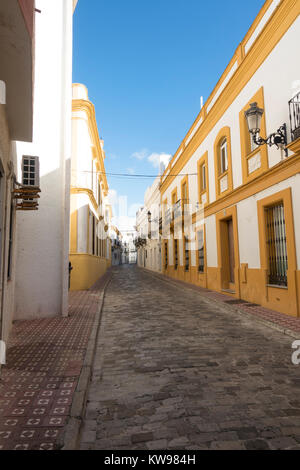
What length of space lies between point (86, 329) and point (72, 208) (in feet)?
25.8

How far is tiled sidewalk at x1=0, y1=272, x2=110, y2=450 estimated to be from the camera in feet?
8.05

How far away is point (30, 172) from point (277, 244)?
6.31m

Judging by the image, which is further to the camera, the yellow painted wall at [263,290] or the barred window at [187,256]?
the barred window at [187,256]

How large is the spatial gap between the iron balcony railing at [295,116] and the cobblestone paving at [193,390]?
4320mm

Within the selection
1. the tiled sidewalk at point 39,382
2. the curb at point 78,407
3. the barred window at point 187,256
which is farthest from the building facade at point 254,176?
the tiled sidewalk at point 39,382

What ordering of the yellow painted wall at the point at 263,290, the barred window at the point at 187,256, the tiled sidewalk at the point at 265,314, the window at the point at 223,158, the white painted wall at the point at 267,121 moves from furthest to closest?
the barred window at the point at 187,256 → the window at the point at 223,158 → the white painted wall at the point at 267,121 → the yellow painted wall at the point at 263,290 → the tiled sidewalk at the point at 265,314

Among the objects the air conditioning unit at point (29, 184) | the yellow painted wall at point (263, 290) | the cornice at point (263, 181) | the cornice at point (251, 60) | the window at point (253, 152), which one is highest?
the cornice at point (251, 60)

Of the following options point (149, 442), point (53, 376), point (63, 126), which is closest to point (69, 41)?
point (63, 126)

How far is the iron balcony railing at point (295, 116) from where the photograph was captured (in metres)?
6.30

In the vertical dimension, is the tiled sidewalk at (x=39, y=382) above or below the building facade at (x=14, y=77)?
below

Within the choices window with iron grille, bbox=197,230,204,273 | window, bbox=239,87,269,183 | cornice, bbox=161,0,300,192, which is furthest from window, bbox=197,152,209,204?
window, bbox=239,87,269,183

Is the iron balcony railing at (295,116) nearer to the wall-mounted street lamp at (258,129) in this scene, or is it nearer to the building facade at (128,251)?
the wall-mounted street lamp at (258,129)

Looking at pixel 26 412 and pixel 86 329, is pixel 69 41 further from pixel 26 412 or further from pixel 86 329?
pixel 26 412

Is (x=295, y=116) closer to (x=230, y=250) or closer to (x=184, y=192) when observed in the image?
(x=230, y=250)
